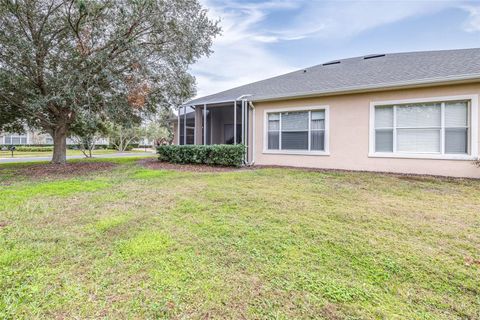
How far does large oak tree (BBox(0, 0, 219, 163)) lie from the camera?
886 cm

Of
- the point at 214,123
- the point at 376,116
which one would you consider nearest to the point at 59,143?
the point at 214,123

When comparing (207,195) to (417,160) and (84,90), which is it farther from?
(84,90)

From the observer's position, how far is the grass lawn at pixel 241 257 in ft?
6.84

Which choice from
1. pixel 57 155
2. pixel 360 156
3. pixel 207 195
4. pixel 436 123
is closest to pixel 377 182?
pixel 360 156

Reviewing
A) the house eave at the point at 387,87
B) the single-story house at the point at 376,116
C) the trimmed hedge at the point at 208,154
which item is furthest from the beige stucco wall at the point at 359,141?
the trimmed hedge at the point at 208,154

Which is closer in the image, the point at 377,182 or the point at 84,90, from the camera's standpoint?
the point at 377,182

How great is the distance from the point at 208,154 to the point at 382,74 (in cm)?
739

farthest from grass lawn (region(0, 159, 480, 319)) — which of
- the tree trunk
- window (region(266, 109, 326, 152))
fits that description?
the tree trunk

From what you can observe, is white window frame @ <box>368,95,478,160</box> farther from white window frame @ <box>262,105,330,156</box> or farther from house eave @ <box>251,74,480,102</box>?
white window frame @ <box>262,105,330,156</box>

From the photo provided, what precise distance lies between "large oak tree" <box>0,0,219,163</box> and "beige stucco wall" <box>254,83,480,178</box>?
4942 mm

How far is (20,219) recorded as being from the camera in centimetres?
409

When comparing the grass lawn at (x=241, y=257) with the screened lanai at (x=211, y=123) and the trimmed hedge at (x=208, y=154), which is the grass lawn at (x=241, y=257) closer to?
the trimmed hedge at (x=208, y=154)

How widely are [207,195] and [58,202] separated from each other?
304 centimetres

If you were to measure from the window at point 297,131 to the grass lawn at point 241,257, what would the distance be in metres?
4.71
